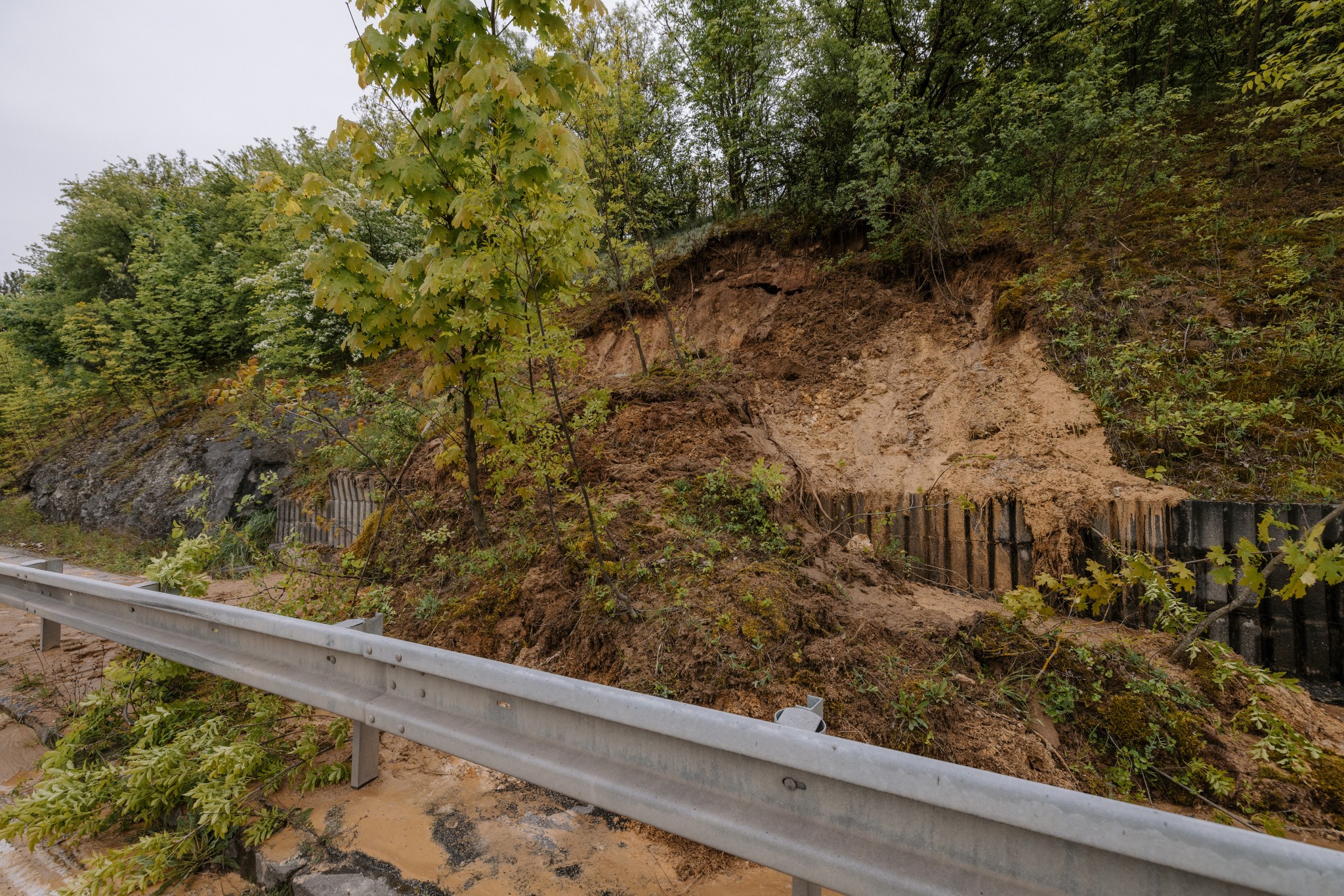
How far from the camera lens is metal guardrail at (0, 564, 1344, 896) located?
3.43 feet

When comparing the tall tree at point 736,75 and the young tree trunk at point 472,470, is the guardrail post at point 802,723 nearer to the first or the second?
the young tree trunk at point 472,470

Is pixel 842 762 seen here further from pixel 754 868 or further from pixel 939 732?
pixel 939 732

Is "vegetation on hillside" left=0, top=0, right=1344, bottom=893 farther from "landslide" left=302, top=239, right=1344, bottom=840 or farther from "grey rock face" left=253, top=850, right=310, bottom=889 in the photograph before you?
"grey rock face" left=253, top=850, right=310, bottom=889

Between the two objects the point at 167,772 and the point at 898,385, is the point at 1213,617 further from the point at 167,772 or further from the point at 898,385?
the point at 167,772

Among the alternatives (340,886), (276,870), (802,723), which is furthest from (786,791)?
(276,870)

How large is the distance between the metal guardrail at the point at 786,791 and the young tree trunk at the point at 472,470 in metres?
2.42

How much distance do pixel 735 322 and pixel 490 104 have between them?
22.7 feet

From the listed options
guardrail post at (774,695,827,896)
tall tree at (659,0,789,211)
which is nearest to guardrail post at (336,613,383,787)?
guardrail post at (774,695,827,896)

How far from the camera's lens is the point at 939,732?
295 centimetres

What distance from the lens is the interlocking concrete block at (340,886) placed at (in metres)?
1.74

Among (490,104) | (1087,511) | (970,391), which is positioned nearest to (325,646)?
(490,104)

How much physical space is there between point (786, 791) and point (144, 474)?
633 inches

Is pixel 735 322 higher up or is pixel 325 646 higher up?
pixel 735 322

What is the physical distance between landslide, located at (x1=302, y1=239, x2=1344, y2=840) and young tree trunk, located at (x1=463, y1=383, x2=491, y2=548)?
7.3 inches
